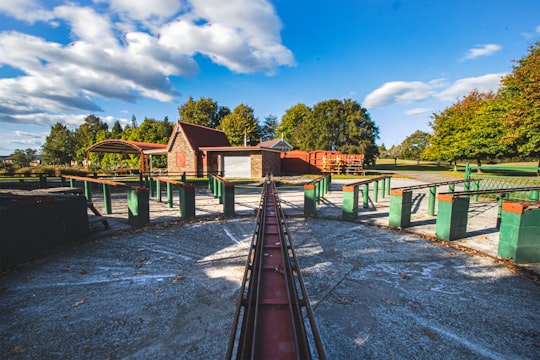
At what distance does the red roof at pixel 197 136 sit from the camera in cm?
2641

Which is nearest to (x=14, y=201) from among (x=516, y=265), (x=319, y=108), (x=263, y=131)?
(x=516, y=265)

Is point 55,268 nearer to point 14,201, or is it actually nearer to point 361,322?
point 14,201

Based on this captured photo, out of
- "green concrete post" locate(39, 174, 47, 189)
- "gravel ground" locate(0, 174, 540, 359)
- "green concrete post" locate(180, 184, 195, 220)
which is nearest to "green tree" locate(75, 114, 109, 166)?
"green concrete post" locate(39, 174, 47, 189)

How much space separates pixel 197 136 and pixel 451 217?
2574 centimetres

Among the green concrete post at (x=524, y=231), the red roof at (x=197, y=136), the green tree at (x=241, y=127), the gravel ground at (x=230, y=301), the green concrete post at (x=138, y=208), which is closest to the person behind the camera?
the gravel ground at (x=230, y=301)

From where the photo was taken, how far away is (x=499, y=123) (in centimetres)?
2502

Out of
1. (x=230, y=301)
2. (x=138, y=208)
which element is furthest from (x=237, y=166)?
(x=230, y=301)

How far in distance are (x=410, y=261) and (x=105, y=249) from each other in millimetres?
6484

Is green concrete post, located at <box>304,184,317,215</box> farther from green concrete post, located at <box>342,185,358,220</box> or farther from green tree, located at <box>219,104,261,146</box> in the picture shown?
green tree, located at <box>219,104,261,146</box>

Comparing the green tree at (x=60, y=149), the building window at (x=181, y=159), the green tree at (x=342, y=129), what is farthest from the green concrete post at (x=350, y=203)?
the green tree at (x=60, y=149)

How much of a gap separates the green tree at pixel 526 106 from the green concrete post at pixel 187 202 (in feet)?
80.6

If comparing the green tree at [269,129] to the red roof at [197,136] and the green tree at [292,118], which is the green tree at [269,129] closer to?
the green tree at [292,118]

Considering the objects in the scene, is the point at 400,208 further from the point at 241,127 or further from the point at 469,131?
the point at 241,127

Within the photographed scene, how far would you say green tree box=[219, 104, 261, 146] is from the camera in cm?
5069
